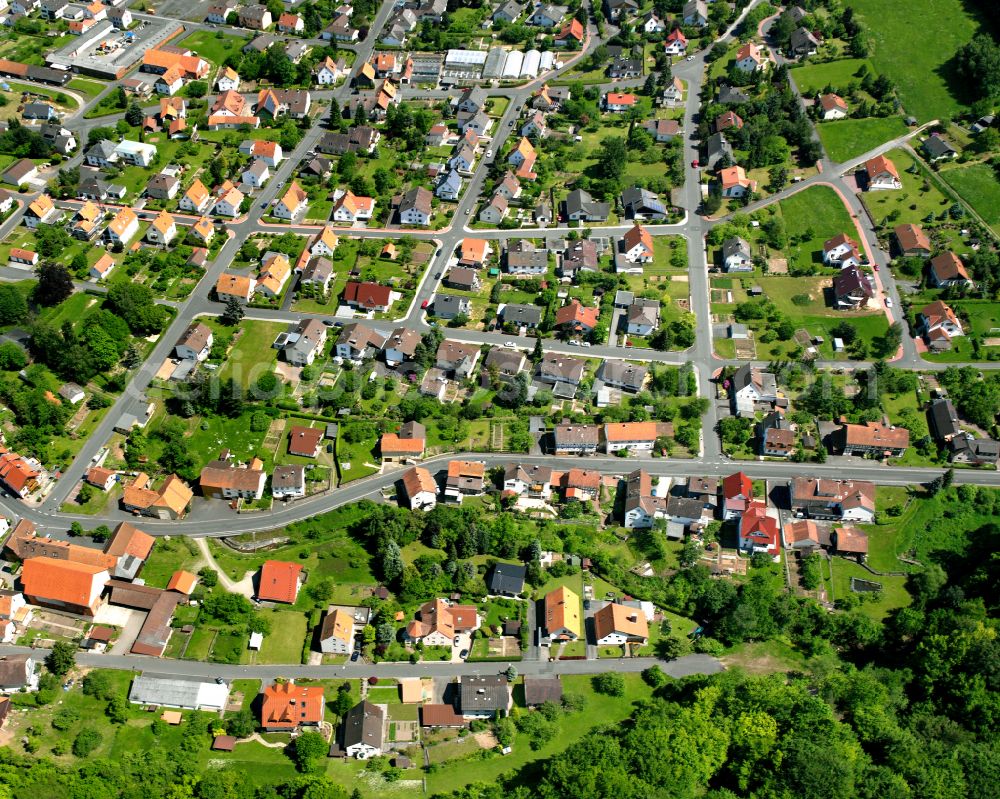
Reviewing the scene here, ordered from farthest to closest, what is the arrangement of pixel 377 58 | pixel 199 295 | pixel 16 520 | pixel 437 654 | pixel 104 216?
pixel 377 58 → pixel 104 216 → pixel 199 295 → pixel 16 520 → pixel 437 654

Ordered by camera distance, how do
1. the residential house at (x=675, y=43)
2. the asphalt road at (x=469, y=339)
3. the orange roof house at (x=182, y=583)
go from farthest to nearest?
the residential house at (x=675, y=43), the asphalt road at (x=469, y=339), the orange roof house at (x=182, y=583)

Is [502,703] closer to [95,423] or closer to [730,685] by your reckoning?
[730,685]

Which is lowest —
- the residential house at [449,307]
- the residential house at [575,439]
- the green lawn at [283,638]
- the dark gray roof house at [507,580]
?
the green lawn at [283,638]

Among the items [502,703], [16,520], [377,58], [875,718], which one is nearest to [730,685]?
[875,718]

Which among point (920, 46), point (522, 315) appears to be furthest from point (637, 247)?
point (920, 46)

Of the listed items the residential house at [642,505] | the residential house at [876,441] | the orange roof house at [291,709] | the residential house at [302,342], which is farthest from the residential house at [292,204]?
the residential house at [876,441]

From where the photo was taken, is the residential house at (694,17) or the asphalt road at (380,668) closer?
the asphalt road at (380,668)

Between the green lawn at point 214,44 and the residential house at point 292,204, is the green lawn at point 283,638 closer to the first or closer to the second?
the residential house at point 292,204
